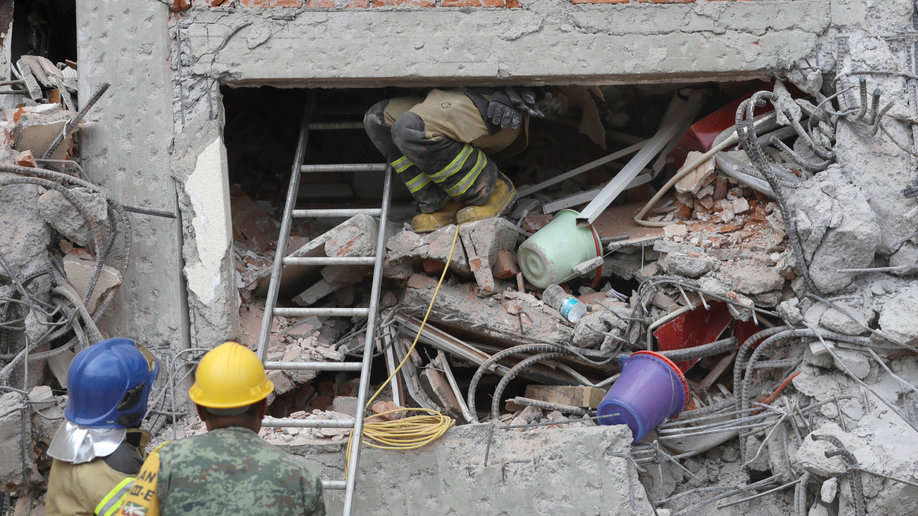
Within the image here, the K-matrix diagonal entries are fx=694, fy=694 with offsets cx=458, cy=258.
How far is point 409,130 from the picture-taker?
11.9ft

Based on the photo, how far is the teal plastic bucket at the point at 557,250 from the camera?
3801mm

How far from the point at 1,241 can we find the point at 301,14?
1787 mm

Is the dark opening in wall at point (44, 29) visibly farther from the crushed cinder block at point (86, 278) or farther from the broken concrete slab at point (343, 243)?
the broken concrete slab at point (343, 243)

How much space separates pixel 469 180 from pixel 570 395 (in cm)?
129

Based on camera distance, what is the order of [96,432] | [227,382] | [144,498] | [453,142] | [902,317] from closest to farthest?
1. [144,498]
2. [227,382]
3. [96,432]
4. [902,317]
5. [453,142]

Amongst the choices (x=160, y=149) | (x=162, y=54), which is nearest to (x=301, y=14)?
A: (x=162, y=54)

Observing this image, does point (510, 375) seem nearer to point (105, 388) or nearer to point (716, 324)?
point (716, 324)

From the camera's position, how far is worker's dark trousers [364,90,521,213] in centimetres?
366

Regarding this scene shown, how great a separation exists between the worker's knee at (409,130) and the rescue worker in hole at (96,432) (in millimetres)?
1847

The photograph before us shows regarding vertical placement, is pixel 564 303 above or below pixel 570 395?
above

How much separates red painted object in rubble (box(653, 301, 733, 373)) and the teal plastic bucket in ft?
1.94

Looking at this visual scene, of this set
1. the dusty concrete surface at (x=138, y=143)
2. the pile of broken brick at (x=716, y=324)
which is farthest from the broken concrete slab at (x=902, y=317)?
the dusty concrete surface at (x=138, y=143)

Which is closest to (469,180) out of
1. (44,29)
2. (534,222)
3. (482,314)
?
(534,222)

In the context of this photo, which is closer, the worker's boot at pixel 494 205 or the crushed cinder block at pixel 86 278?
the crushed cinder block at pixel 86 278
